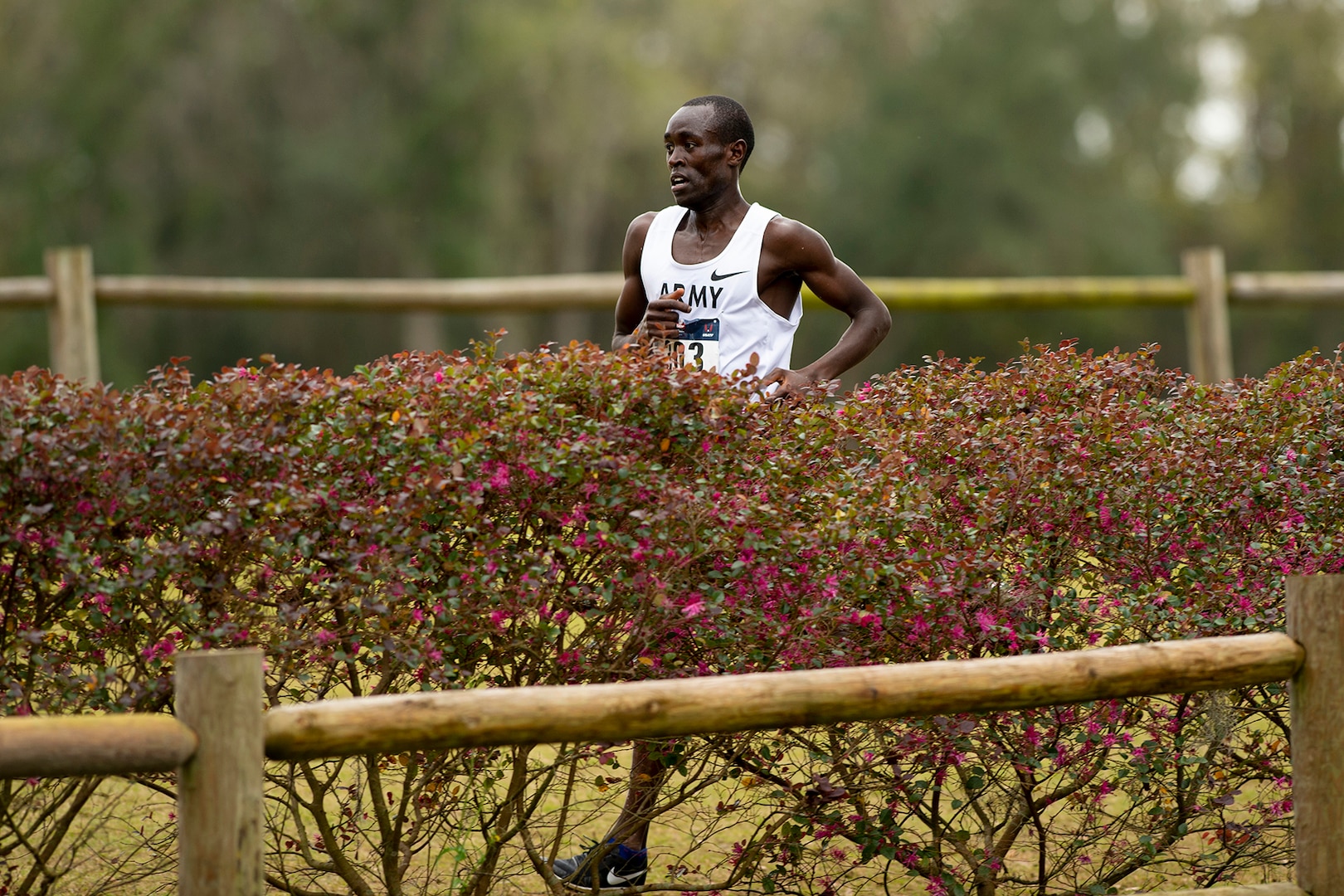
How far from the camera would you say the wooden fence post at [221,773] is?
288 cm

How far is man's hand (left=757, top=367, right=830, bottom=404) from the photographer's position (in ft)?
13.6

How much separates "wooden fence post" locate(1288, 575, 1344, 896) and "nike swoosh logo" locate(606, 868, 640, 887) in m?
1.66

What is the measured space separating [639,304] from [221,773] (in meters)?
2.53

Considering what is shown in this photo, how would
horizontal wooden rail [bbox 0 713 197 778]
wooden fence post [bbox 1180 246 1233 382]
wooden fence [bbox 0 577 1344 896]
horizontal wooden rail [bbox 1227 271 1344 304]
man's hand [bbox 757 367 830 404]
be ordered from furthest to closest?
wooden fence post [bbox 1180 246 1233 382]
horizontal wooden rail [bbox 1227 271 1344 304]
man's hand [bbox 757 367 830 404]
wooden fence [bbox 0 577 1344 896]
horizontal wooden rail [bbox 0 713 197 778]

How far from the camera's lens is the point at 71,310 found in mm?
10367

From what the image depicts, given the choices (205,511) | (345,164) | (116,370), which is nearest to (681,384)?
(205,511)

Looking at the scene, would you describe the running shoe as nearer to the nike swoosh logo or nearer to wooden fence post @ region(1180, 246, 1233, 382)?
the nike swoosh logo

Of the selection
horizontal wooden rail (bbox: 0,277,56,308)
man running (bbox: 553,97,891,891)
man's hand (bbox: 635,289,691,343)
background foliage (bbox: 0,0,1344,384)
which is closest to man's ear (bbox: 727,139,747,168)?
man running (bbox: 553,97,891,891)

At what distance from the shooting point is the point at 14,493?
3.52 m

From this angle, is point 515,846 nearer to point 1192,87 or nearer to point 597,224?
point 597,224

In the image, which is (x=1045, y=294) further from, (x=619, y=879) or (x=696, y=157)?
(x=619, y=879)

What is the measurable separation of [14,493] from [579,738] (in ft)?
4.68

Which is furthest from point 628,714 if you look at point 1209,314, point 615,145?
point 615,145

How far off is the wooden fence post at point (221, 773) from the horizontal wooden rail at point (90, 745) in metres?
0.05
